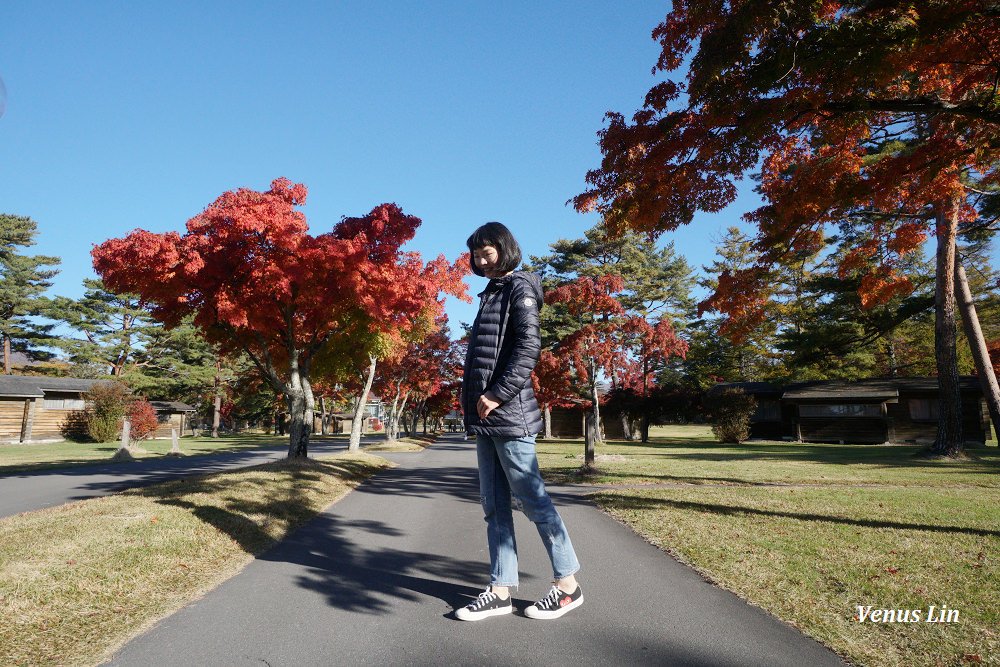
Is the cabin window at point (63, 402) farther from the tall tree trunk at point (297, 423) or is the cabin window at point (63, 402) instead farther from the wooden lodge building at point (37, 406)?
the tall tree trunk at point (297, 423)

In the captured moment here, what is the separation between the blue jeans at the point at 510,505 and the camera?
9.64 feet

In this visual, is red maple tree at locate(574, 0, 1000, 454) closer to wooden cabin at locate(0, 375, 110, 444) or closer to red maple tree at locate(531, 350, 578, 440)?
red maple tree at locate(531, 350, 578, 440)

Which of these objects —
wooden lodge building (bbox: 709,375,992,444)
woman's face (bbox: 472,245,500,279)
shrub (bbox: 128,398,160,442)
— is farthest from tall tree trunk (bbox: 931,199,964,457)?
shrub (bbox: 128,398,160,442)

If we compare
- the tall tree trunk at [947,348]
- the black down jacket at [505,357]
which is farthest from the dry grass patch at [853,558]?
the tall tree trunk at [947,348]

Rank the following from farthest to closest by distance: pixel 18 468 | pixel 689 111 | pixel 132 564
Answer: pixel 18 468 < pixel 689 111 < pixel 132 564

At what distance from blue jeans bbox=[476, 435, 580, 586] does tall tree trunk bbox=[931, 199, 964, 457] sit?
1869 cm

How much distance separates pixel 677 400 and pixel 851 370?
14.4 metres

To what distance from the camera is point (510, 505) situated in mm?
2973

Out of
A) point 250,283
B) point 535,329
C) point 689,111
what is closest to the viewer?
point 535,329

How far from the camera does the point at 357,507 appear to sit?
700 centimetres

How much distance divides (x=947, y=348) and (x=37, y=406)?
43.8 meters

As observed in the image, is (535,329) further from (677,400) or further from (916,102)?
(677,400)

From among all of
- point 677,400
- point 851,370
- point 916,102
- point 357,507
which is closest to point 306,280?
point 357,507

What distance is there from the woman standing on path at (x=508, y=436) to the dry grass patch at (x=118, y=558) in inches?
76.8
